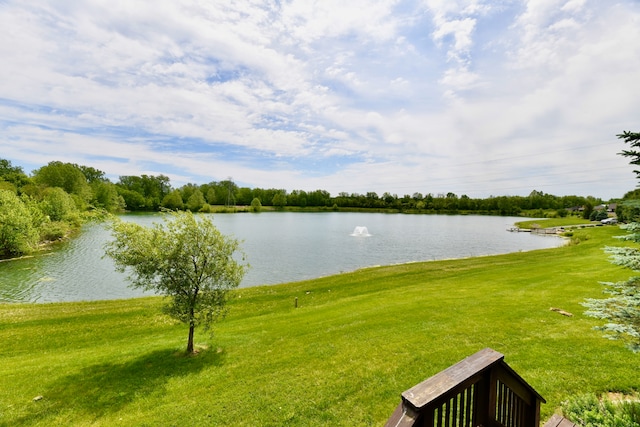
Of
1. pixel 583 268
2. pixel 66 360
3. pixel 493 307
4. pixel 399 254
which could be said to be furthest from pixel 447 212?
pixel 66 360

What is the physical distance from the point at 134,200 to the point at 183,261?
13327 cm

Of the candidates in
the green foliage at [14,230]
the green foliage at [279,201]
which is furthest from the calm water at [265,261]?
the green foliage at [279,201]

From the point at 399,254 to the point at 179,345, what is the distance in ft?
109

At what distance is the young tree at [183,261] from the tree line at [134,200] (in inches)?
323

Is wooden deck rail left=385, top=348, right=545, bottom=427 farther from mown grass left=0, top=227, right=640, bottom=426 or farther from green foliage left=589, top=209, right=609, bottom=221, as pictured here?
green foliage left=589, top=209, right=609, bottom=221

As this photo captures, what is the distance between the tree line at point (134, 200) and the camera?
3686cm

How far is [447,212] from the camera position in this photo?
158m

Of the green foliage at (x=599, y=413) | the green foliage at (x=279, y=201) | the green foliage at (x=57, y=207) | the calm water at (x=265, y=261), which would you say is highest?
the green foliage at (x=279, y=201)

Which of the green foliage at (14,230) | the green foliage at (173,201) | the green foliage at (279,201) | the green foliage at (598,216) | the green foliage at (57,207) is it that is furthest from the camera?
the green foliage at (279,201)

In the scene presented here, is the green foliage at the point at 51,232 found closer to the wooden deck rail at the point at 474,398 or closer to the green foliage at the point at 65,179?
the green foliage at the point at 65,179

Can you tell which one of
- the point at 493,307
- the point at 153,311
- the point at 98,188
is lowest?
the point at 153,311

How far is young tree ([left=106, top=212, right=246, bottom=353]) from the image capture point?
32.7ft

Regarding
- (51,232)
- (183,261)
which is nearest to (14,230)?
(51,232)

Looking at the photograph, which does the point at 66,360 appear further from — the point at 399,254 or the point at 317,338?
the point at 399,254
